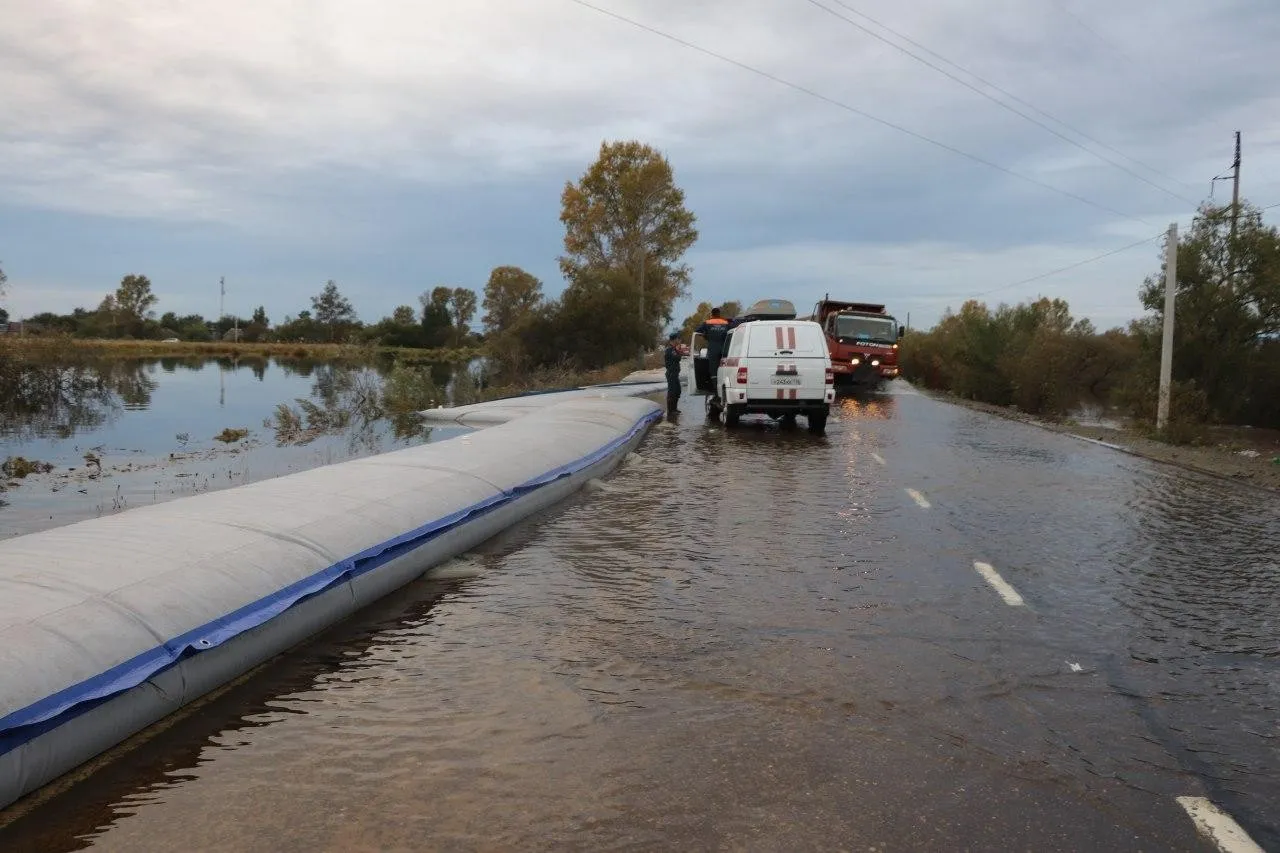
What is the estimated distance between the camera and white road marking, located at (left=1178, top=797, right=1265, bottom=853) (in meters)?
3.76

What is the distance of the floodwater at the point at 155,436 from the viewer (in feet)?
48.1

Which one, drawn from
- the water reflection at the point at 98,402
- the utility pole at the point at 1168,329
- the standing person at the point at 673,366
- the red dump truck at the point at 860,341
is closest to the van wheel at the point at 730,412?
the standing person at the point at 673,366

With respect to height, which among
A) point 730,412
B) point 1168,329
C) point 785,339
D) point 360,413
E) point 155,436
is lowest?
point 155,436

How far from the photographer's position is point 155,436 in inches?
996

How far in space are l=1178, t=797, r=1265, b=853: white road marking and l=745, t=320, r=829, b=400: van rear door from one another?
17.2m

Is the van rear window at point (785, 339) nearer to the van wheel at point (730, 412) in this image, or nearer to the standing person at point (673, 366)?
the van wheel at point (730, 412)

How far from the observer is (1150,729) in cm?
493

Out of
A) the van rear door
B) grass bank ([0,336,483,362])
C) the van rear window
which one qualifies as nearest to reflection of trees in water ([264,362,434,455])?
grass bank ([0,336,483,362])

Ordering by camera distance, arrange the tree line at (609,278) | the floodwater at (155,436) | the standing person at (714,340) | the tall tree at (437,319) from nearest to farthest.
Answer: the floodwater at (155,436) < the standing person at (714,340) < the tree line at (609,278) < the tall tree at (437,319)

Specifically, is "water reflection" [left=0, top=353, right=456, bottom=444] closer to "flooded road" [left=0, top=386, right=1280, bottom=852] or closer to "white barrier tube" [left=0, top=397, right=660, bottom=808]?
"white barrier tube" [left=0, top=397, right=660, bottom=808]

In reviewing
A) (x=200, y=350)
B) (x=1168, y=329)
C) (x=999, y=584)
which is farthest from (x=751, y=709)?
(x=200, y=350)

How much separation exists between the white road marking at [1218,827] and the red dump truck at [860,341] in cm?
3475

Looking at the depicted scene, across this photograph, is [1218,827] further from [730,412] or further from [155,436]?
[155,436]

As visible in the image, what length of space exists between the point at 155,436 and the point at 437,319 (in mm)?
107860
